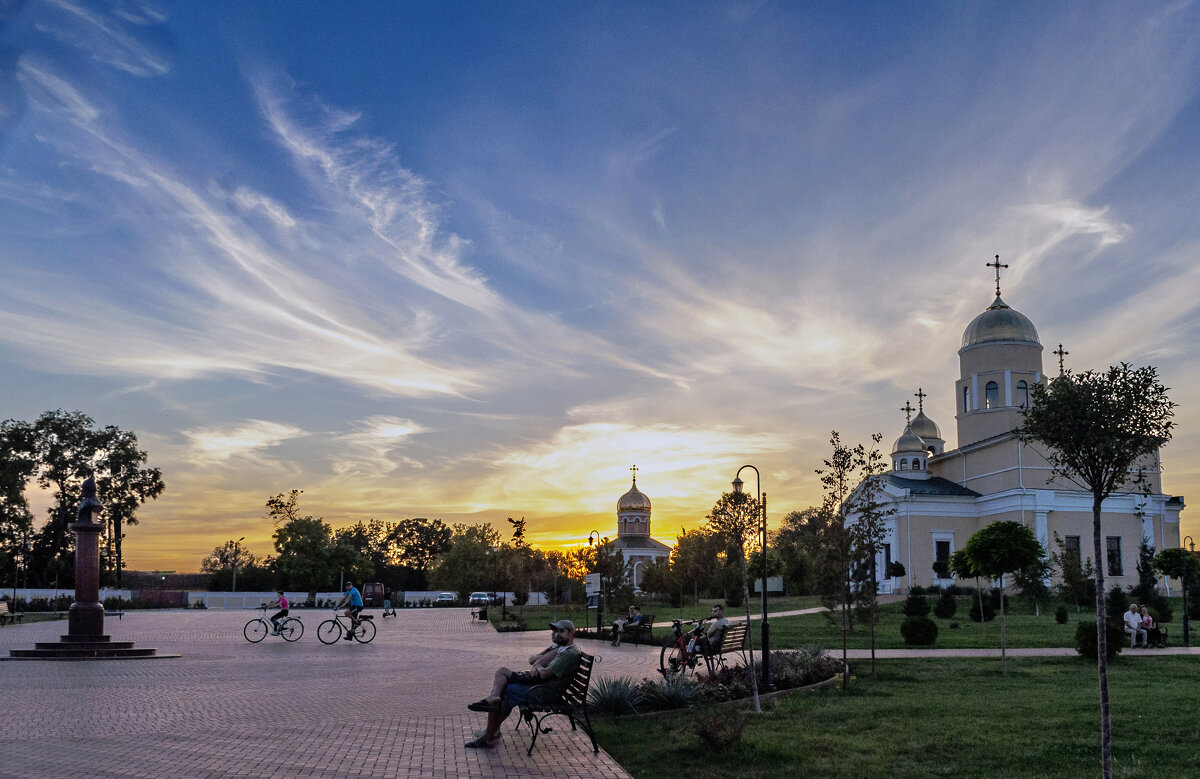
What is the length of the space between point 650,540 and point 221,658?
2909 inches

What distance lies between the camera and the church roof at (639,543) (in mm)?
89500

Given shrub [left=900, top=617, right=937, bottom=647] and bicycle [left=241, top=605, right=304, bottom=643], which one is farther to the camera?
bicycle [left=241, top=605, right=304, bottom=643]

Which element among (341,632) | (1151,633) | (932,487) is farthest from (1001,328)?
(341,632)

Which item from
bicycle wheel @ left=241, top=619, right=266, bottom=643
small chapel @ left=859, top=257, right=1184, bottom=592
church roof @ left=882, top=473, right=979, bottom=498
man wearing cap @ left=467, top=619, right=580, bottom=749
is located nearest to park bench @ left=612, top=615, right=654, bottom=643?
bicycle wheel @ left=241, top=619, right=266, bottom=643

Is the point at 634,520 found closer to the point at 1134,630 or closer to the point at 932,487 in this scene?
the point at 932,487

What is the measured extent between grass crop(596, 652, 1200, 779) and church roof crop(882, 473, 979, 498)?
3920 cm

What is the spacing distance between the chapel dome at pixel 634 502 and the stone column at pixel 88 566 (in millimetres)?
71340

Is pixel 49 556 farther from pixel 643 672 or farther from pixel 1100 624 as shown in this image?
pixel 1100 624

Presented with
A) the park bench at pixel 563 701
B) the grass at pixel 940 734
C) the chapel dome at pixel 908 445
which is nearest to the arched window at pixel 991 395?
the chapel dome at pixel 908 445

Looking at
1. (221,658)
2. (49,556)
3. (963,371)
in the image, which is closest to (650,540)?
(963,371)

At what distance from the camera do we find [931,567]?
5153 cm

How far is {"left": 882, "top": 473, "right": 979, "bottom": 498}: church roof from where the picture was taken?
5288 centimetres

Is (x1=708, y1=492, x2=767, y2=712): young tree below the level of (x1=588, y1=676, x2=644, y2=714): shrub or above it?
above

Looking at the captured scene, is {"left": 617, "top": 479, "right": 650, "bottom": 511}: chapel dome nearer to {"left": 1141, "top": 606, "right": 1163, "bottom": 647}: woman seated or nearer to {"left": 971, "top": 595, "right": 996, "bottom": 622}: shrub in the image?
{"left": 971, "top": 595, "right": 996, "bottom": 622}: shrub
